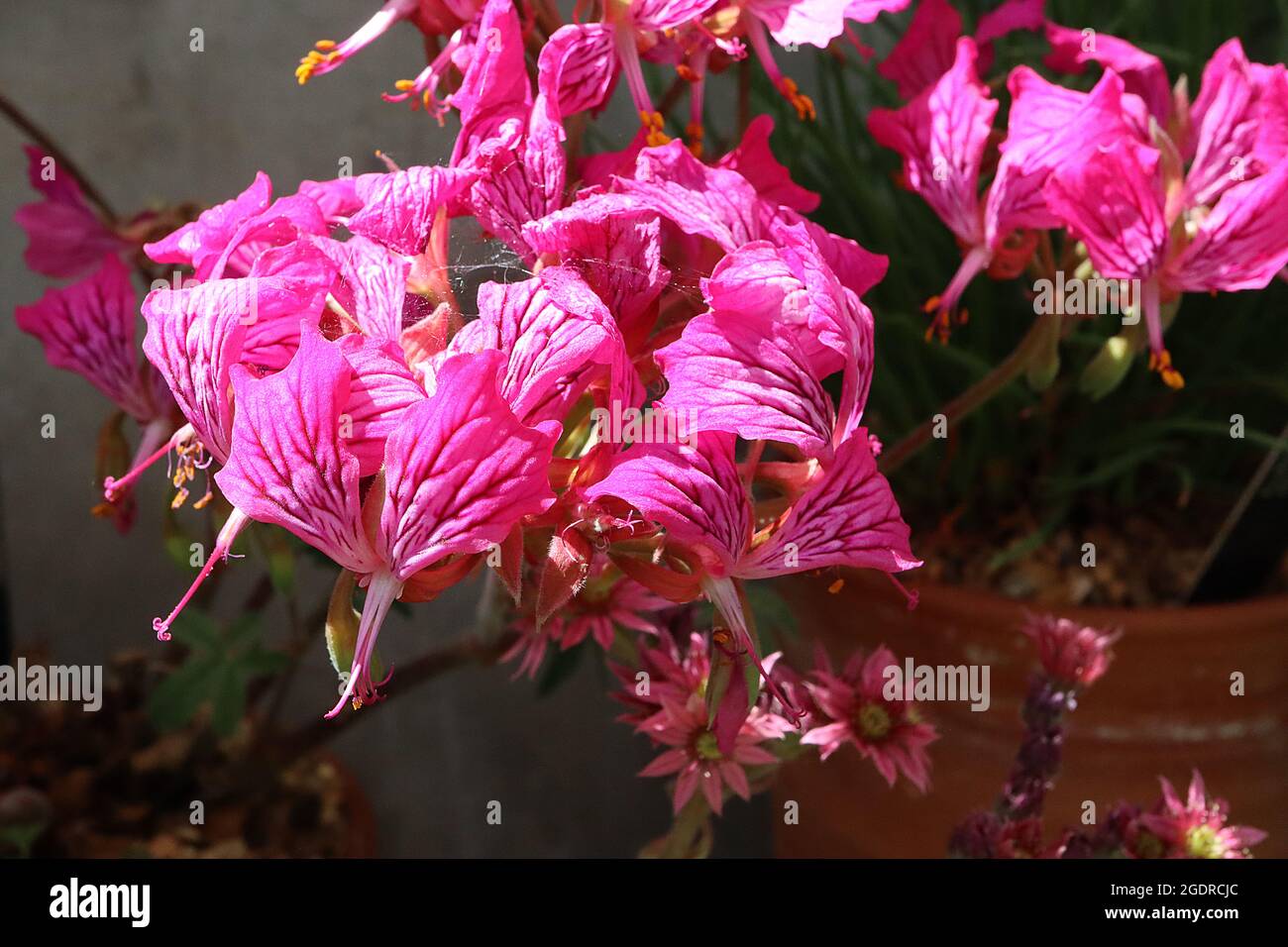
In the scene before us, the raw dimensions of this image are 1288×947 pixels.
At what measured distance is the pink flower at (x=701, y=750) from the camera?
1.28 ft

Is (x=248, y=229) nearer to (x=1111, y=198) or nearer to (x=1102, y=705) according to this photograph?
(x=1111, y=198)

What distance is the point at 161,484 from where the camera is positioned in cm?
56

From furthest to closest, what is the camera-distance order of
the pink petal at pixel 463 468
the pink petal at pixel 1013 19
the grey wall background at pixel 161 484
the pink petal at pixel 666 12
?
1. the grey wall background at pixel 161 484
2. the pink petal at pixel 1013 19
3. the pink petal at pixel 666 12
4. the pink petal at pixel 463 468

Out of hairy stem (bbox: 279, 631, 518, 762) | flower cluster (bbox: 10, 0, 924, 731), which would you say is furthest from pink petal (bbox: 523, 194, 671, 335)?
hairy stem (bbox: 279, 631, 518, 762)

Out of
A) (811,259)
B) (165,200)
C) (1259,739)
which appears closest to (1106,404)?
(1259,739)

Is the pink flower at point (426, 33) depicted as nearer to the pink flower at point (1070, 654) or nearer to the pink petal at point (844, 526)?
the pink petal at point (844, 526)

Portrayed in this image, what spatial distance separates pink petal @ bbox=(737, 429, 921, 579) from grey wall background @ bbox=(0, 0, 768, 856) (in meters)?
0.28

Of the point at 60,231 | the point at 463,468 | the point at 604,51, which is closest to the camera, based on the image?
the point at 463,468

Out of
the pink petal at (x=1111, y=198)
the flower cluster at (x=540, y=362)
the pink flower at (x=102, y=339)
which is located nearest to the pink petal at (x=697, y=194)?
the flower cluster at (x=540, y=362)

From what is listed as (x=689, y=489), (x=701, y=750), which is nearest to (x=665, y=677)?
(x=701, y=750)

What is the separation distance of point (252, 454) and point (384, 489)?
30mm

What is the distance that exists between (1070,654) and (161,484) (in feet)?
1.31

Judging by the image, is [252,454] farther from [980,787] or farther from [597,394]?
[980,787]

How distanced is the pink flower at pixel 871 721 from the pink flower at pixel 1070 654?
0.20 feet
